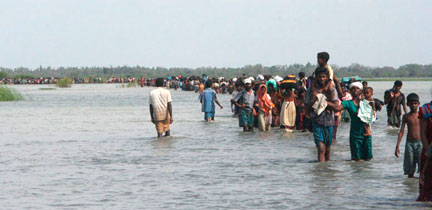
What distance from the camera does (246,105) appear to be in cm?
1864

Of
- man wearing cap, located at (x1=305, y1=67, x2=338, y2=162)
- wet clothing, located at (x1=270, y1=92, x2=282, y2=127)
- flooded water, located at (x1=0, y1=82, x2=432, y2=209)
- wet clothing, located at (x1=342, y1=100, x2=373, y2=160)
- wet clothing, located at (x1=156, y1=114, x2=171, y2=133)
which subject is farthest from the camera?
wet clothing, located at (x1=270, y1=92, x2=282, y2=127)

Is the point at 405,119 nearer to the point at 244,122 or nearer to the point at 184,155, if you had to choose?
the point at 184,155

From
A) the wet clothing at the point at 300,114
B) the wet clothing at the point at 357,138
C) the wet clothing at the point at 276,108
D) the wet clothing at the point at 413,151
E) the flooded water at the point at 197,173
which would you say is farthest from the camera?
the wet clothing at the point at 276,108

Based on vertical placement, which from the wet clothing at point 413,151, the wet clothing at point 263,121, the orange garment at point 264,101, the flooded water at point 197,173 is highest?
the orange garment at point 264,101

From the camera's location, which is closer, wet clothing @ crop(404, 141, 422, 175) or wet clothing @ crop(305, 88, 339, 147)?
wet clothing @ crop(404, 141, 422, 175)

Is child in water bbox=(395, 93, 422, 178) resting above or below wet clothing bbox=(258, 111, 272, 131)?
above

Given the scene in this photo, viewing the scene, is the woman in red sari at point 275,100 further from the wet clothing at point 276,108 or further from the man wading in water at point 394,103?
the man wading in water at point 394,103

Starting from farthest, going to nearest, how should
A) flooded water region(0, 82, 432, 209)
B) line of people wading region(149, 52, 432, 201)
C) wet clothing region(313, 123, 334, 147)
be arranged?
1. wet clothing region(313, 123, 334, 147)
2. line of people wading region(149, 52, 432, 201)
3. flooded water region(0, 82, 432, 209)

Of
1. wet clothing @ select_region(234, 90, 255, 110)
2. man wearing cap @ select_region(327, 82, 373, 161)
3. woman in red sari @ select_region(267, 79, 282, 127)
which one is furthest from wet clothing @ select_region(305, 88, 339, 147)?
woman in red sari @ select_region(267, 79, 282, 127)

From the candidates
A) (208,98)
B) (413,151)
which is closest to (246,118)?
(208,98)

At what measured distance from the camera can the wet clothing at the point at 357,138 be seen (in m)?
11.7

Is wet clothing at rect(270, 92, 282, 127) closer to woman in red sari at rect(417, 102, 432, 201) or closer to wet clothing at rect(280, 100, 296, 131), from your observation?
wet clothing at rect(280, 100, 296, 131)

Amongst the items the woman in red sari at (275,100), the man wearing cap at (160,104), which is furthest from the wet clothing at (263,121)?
the man wearing cap at (160,104)

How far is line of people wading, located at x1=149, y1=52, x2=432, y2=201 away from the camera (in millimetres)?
9484
